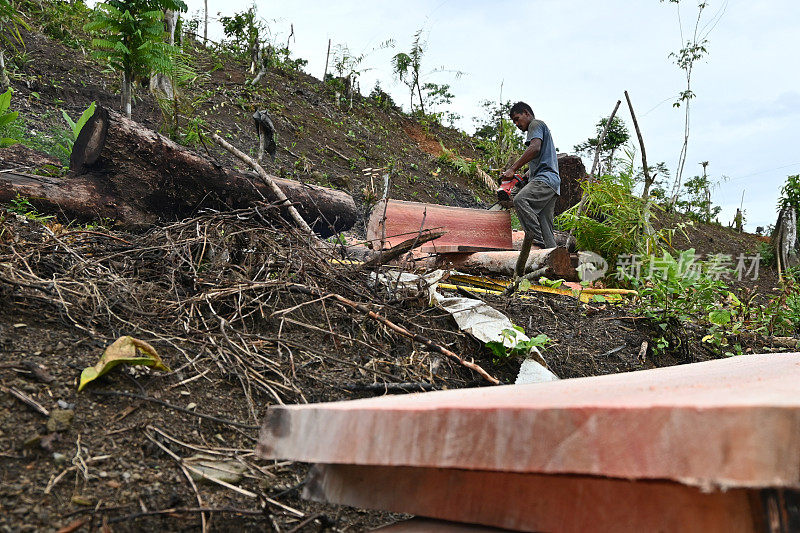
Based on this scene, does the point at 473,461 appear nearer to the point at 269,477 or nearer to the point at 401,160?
the point at 269,477

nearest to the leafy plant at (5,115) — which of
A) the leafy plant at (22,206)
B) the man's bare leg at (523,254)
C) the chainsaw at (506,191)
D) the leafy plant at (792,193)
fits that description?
the leafy plant at (22,206)

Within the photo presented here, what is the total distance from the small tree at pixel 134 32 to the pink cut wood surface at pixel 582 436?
19.5 ft

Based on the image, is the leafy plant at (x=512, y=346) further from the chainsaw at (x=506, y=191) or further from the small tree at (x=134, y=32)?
the small tree at (x=134, y=32)

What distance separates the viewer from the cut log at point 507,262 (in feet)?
15.9

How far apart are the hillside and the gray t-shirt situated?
269cm

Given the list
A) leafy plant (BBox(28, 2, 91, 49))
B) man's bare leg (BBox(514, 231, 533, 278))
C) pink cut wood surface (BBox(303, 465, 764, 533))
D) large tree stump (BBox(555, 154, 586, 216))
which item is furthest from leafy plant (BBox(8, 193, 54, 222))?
leafy plant (BBox(28, 2, 91, 49))

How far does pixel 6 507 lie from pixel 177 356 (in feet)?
2.62

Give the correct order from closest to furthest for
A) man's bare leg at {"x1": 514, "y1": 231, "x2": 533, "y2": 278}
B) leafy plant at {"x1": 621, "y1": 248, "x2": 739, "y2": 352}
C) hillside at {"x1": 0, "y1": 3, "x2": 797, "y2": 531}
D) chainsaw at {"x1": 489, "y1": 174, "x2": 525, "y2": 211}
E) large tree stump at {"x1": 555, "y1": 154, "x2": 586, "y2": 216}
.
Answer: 1. hillside at {"x1": 0, "y1": 3, "x2": 797, "y2": 531}
2. leafy plant at {"x1": 621, "y1": 248, "x2": 739, "y2": 352}
3. man's bare leg at {"x1": 514, "y1": 231, "x2": 533, "y2": 278}
4. chainsaw at {"x1": 489, "y1": 174, "x2": 525, "y2": 211}
5. large tree stump at {"x1": 555, "y1": 154, "x2": 586, "y2": 216}

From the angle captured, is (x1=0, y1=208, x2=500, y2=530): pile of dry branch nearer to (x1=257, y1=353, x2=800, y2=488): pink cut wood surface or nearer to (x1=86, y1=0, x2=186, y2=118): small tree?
(x1=257, y1=353, x2=800, y2=488): pink cut wood surface

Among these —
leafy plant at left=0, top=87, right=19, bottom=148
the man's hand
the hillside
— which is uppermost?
the man's hand

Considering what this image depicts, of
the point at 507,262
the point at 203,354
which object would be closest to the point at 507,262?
the point at 507,262

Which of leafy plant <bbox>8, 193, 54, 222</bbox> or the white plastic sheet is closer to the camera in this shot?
the white plastic sheet

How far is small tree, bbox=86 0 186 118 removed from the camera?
5.55 metres

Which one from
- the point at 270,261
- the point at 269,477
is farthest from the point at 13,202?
the point at 269,477
